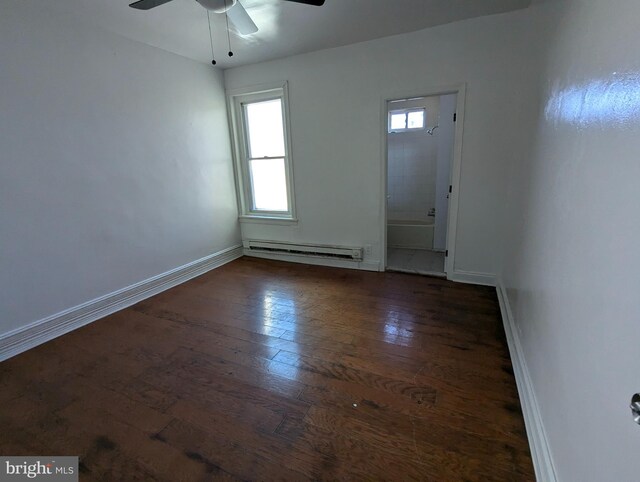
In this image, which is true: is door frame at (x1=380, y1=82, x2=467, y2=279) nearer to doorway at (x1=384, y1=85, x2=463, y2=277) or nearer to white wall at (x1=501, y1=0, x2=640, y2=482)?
doorway at (x1=384, y1=85, x2=463, y2=277)

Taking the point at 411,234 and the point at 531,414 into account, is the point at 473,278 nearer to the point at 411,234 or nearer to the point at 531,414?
the point at 411,234

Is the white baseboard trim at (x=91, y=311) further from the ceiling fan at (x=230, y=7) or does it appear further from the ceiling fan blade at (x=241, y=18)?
the ceiling fan blade at (x=241, y=18)

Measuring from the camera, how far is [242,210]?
4.46 m

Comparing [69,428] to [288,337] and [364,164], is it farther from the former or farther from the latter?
[364,164]

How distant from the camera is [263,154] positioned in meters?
4.21

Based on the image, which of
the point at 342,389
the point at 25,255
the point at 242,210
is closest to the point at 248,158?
the point at 242,210

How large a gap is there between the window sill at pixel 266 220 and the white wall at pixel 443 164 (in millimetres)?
2149

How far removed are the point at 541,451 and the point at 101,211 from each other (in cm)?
356

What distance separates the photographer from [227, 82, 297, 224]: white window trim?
378 centimetres

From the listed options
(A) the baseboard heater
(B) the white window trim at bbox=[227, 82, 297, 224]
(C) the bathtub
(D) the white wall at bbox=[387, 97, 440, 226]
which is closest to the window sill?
(B) the white window trim at bbox=[227, 82, 297, 224]

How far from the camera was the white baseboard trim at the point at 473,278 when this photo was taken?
3.16 meters

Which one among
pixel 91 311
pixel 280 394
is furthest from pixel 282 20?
pixel 91 311

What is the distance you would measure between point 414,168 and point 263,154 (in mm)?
2795

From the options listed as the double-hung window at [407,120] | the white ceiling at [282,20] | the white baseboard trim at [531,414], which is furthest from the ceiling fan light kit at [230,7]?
the double-hung window at [407,120]
